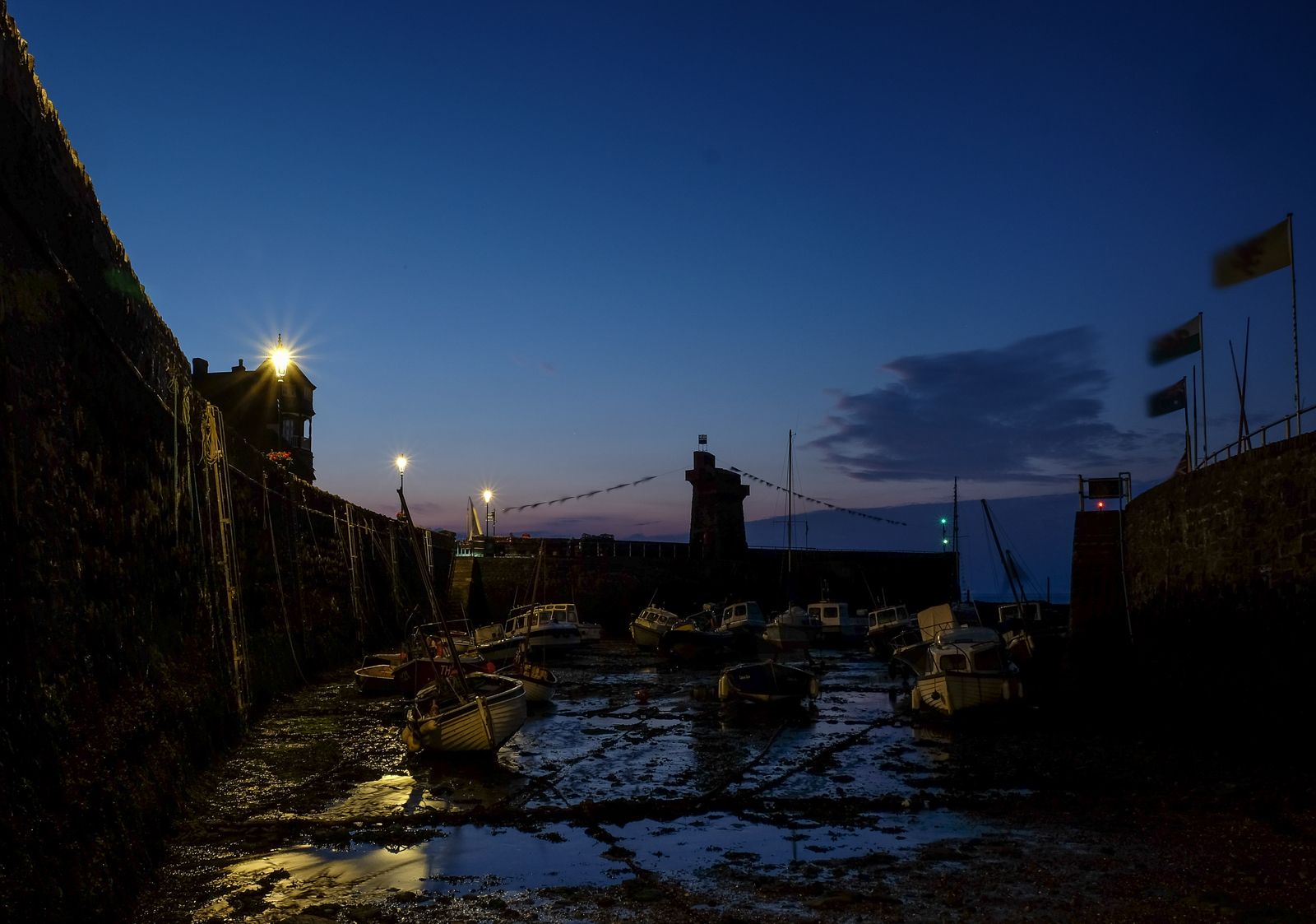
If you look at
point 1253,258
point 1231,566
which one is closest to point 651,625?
point 1231,566

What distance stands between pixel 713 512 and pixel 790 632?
17362 mm

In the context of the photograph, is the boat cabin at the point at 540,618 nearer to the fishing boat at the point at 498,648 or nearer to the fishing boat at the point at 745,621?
the fishing boat at the point at 498,648

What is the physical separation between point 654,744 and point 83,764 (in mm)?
12025

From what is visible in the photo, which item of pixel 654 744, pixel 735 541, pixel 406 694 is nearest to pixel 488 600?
pixel 735 541

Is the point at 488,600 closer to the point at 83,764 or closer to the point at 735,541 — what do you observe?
the point at 735,541

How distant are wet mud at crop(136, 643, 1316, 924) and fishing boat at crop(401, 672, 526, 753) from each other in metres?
0.35

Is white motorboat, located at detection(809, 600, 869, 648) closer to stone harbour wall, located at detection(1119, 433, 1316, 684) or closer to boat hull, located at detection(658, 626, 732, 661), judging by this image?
boat hull, located at detection(658, 626, 732, 661)

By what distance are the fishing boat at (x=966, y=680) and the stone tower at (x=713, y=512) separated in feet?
114

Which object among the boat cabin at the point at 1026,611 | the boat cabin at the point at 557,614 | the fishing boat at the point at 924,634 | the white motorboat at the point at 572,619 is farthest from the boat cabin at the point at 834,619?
the boat cabin at the point at 557,614

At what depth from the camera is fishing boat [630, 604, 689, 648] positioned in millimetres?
41281

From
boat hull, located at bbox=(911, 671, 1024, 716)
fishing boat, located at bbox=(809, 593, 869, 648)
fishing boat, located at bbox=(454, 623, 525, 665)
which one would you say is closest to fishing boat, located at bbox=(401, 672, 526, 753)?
boat hull, located at bbox=(911, 671, 1024, 716)

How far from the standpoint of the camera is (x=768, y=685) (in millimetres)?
22328

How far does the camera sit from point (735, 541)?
193 feet

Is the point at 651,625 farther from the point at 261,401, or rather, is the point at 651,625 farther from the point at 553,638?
the point at 261,401
